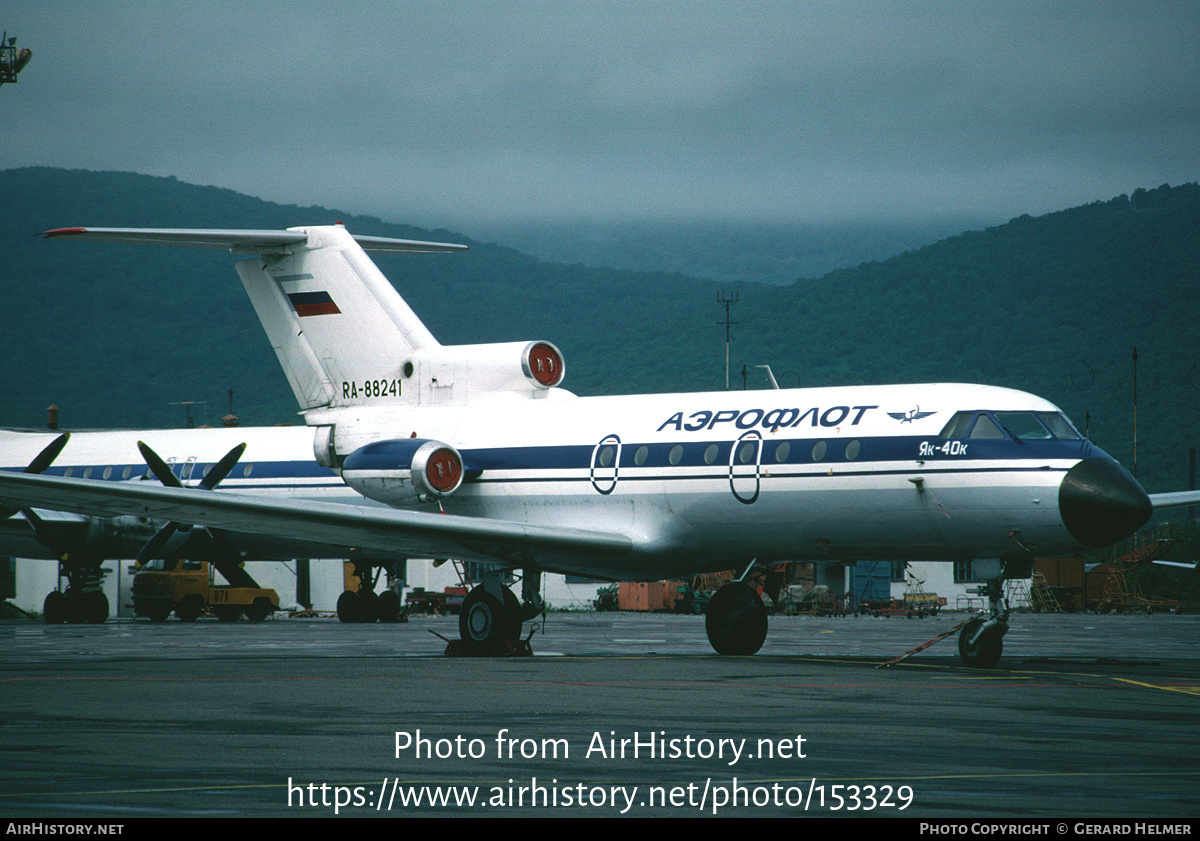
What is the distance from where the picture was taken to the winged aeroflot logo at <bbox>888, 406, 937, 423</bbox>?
2094 centimetres

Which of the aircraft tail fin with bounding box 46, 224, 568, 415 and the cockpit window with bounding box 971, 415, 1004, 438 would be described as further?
the aircraft tail fin with bounding box 46, 224, 568, 415

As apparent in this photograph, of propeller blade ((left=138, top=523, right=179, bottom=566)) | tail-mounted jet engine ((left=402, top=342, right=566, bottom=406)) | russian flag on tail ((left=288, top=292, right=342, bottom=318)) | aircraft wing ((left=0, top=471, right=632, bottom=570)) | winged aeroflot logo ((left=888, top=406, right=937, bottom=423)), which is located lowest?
propeller blade ((left=138, top=523, right=179, bottom=566))

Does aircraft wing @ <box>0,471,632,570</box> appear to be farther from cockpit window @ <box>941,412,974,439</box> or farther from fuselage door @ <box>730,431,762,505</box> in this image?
cockpit window @ <box>941,412,974,439</box>

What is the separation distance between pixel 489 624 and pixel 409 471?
315 cm

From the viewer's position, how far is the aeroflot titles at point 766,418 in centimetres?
2159

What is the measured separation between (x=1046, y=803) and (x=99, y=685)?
40.5 feet

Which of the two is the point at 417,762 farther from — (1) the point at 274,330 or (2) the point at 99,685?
(1) the point at 274,330

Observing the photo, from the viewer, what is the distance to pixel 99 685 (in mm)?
17188

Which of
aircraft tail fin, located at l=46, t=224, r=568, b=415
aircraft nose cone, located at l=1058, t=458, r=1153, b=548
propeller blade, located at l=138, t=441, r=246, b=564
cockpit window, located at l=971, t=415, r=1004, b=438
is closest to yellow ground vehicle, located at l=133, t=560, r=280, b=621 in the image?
propeller blade, located at l=138, t=441, r=246, b=564

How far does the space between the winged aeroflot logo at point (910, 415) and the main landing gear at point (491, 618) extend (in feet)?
21.8

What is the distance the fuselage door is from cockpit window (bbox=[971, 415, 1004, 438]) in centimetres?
328

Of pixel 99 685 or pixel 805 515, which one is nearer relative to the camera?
pixel 99 685

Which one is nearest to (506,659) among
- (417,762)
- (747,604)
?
(747,604)

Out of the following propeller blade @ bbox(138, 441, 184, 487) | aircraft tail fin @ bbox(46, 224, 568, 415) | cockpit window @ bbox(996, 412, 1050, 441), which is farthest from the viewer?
propeller blade @ bbox(138, 441, 184, 487)
